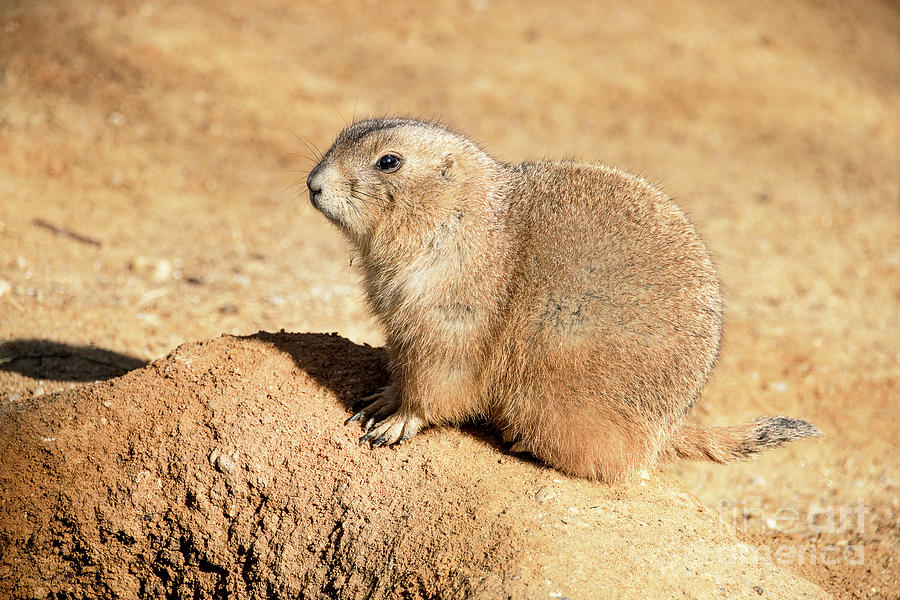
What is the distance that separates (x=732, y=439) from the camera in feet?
15.1

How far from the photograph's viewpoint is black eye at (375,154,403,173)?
4.43 meters

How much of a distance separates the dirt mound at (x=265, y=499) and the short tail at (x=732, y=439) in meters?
0.24

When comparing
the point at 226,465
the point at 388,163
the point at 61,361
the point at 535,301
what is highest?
the point at 388,163

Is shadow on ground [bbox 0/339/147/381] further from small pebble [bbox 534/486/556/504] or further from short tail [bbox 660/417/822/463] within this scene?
short tail [bbox 660/417/822/463]

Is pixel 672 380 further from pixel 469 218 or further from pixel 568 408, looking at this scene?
pixel 469 218

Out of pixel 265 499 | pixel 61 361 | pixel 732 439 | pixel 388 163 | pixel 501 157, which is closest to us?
pixel 265 499

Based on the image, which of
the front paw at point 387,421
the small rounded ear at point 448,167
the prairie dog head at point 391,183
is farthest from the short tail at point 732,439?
the small rounded ear at point 448,167

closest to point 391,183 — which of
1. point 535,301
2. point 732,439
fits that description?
point 535,301

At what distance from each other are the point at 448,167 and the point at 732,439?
224cm

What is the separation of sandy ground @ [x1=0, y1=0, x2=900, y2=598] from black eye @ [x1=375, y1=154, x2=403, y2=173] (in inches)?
72.8

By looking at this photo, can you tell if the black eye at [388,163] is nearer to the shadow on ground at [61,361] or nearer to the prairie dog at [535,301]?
the prairie dog at [535,301]

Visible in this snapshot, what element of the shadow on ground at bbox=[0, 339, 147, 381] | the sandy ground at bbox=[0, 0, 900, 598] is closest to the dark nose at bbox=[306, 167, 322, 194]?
the sandy ground at bbox=[0, 0, 900, 598]

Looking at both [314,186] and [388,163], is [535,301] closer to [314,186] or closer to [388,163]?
[388,163]

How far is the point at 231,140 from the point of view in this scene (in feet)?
34.8
